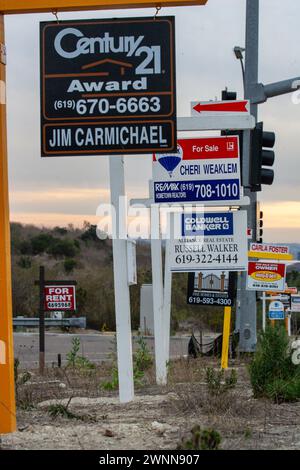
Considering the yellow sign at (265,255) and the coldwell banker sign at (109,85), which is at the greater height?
the coldwell banker sign at (109,85)

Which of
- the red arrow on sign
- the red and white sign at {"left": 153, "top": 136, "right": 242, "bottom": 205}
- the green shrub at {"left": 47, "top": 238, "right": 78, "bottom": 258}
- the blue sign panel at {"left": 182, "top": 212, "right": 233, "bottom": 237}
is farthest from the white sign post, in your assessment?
the green shrub at {"left": 47, "top": 238, "right": 78, "bottom": 258}

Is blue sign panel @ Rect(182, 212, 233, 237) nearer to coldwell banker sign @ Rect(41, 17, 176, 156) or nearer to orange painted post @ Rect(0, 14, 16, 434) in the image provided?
coldwell banker sign @ Rect(41, 17, 176, 156)

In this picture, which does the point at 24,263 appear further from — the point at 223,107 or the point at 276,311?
the point at 223,107

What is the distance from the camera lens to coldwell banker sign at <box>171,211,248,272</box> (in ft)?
46.0

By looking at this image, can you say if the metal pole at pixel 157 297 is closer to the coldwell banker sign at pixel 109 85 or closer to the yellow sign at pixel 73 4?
the coldwell banker sign at pixel 109 85

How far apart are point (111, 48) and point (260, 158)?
31.8 feet

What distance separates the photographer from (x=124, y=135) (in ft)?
30.3

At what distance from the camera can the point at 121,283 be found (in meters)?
10.9

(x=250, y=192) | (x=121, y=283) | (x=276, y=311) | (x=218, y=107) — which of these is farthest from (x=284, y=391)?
(x=276, y=311)

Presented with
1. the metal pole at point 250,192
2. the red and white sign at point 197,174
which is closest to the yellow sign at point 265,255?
the metal pole at point 250,192

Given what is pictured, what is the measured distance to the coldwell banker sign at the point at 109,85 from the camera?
9.12m

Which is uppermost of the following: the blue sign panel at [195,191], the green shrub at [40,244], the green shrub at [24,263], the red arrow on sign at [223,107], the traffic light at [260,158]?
the red arrow on sign at [223,107]

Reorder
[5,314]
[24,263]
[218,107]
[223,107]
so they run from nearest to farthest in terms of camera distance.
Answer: [5,314], [218,107], [223,107], [24,263]
